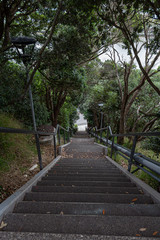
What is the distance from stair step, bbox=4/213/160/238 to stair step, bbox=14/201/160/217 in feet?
0.64

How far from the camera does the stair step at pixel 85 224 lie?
1.25 metres

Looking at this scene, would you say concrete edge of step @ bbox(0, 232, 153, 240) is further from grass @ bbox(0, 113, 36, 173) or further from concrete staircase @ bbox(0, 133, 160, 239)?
grass @ bbox(0, 113, 36, 173)

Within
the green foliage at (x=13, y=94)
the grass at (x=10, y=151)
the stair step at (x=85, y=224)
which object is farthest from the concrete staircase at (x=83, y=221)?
the green foliage at (x=13, y=94)

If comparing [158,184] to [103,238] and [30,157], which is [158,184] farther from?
[30,157]

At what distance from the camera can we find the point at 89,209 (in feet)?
5.18

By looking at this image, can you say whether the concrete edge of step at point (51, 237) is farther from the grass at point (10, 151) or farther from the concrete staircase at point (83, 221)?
the grass at point (10, 151)

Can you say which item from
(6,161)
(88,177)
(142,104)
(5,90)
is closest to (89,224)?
(88,177)

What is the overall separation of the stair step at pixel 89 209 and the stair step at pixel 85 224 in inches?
7.7

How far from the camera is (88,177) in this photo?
9.64 ft

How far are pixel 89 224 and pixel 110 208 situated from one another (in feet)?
1.24

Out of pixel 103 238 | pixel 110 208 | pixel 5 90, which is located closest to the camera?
pixel 103 238

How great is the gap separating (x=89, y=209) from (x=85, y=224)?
296 mm

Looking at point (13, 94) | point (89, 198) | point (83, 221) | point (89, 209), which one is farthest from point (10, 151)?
point (83, 221)

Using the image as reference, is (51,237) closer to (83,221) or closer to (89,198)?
(83,221)
